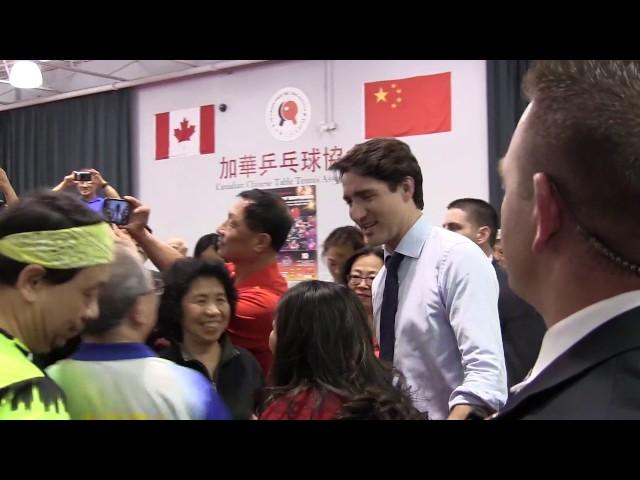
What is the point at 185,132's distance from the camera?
6.52 metres

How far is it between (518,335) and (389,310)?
93cm

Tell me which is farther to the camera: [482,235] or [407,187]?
[482,235]

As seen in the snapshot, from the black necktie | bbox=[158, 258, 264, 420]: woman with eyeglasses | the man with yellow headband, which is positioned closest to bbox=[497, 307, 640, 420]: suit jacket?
the man with yellow headband

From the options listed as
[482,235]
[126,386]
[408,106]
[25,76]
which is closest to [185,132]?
[25,76]

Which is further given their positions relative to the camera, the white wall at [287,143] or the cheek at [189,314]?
the white wall at [287,143]

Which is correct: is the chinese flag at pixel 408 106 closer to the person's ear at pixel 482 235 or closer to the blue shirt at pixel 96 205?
the person's ear at pixel 482 235

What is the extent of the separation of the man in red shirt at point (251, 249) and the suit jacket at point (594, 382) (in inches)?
61.3

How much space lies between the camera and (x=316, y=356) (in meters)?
1.44

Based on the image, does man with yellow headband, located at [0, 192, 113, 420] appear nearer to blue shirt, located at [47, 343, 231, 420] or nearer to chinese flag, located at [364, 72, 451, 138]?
blue shirt, located at [47, 343, 231, 420]

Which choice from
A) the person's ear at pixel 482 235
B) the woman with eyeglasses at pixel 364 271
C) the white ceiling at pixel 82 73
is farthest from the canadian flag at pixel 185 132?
the woman with eyeglasses at pixel 364 271

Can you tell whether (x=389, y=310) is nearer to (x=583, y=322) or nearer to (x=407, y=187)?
(x=407, y=187)

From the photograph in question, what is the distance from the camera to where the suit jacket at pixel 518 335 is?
2.37 meters

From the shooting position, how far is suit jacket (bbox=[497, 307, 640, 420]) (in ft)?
1.81

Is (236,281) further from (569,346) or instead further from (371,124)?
(371,124)
